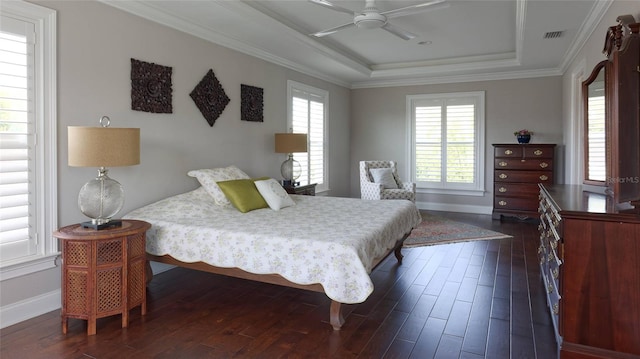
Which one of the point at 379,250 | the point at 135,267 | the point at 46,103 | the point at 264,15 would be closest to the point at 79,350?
the point at 135,267

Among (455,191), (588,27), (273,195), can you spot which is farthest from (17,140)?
(455,191)

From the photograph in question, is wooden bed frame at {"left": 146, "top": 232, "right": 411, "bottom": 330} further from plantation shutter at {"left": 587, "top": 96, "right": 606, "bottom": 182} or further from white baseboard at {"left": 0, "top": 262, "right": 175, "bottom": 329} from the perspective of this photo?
plantation shutter at {"left": 587, "top": 96, "right": 606, "bottom": 182}

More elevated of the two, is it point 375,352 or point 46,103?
point 46,103

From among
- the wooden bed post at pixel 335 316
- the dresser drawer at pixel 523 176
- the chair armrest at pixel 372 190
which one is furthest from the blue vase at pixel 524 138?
the wooden bed post at pixel 335 316

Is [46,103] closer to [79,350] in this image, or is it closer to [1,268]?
[1,268]

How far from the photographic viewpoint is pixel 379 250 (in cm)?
302

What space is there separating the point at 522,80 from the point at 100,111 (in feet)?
21.3

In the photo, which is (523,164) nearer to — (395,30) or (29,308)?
(395,30)

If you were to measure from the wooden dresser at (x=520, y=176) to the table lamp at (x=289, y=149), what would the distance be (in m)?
3.35

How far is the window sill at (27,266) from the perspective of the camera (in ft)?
9.00

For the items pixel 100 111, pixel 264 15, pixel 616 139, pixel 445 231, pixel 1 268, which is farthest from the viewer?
pixel 445 231

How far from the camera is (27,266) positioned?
287cm

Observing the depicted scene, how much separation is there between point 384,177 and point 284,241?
420 cm

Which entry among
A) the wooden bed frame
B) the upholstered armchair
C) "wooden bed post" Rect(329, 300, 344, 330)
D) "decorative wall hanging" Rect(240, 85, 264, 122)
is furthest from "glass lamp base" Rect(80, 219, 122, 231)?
the upholstered armchair
